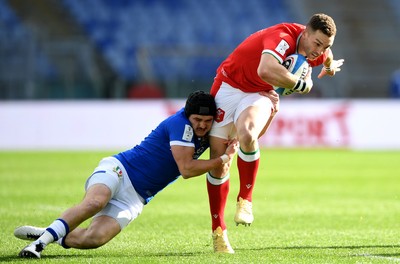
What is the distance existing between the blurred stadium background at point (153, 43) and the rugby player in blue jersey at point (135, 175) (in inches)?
604

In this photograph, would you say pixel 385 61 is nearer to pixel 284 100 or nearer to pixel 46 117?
pixel 284 100

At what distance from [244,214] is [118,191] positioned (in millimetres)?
1067

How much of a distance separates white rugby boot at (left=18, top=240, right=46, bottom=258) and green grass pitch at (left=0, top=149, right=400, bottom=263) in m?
0.09

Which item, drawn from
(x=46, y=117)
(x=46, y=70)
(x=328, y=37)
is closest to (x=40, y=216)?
(x=328, y=37)

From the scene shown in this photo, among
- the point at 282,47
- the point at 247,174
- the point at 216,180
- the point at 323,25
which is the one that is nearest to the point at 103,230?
the point at 216,180

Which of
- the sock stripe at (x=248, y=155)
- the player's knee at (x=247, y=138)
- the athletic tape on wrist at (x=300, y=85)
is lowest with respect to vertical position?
the sock stripe at (x=248, y=155)

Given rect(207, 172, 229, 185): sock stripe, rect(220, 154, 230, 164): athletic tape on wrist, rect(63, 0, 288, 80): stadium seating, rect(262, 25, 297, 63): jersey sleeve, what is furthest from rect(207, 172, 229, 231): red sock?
rect(63, 0, 288, 80): stadium seating

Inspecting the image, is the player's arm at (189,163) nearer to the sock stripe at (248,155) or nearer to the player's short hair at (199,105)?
the player's short hair at (199,105)

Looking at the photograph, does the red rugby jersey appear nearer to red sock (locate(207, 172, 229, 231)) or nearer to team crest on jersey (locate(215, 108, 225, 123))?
team crest on jersey (locate(215, 108, 225, 123))

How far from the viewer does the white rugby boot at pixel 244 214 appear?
24.5 ft

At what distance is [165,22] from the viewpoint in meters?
29.1

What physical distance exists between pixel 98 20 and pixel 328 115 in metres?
9.68

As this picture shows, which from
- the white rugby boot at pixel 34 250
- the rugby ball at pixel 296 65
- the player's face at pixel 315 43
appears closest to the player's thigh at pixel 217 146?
the rugby ball at pixel 296 65

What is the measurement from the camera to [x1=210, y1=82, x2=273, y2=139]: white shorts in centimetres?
779
